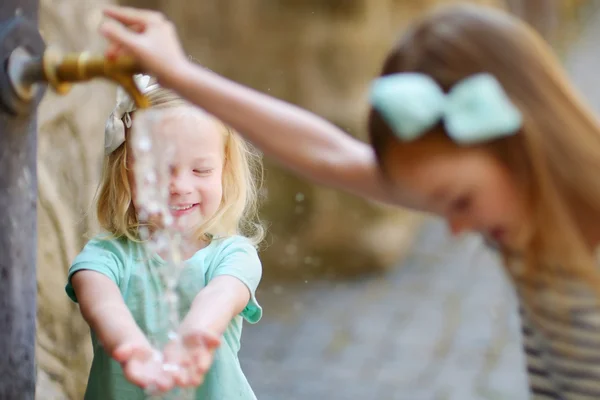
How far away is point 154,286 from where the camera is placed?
28.0 inches

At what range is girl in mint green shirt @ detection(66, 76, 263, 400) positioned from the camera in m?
0.68

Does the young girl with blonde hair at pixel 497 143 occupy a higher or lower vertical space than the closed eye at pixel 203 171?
higher

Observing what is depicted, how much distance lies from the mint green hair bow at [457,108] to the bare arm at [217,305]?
0.76ft

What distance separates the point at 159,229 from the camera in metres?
0.73

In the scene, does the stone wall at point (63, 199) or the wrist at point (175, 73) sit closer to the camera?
the wrist at point (175, 73)

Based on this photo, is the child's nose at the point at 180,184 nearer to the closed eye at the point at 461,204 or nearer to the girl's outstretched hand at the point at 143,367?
the girl's outstretched hand at the point at 143,367

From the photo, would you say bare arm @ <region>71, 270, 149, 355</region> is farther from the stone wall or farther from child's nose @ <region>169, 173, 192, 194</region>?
the stone wall

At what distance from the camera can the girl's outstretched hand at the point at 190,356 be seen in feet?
2.05

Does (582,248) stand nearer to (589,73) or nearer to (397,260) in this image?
(589,73)

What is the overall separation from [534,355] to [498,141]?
0.58 feet

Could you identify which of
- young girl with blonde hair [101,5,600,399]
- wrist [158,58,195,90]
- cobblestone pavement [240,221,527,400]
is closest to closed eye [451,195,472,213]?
young girl with blonde hair [101,5,600,399]

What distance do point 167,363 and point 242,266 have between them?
0.36ft

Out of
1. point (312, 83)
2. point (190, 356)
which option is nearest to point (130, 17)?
point (190, 356)

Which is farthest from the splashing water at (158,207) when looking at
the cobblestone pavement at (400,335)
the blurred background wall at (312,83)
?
the cobblestone pavement at (400,335)
